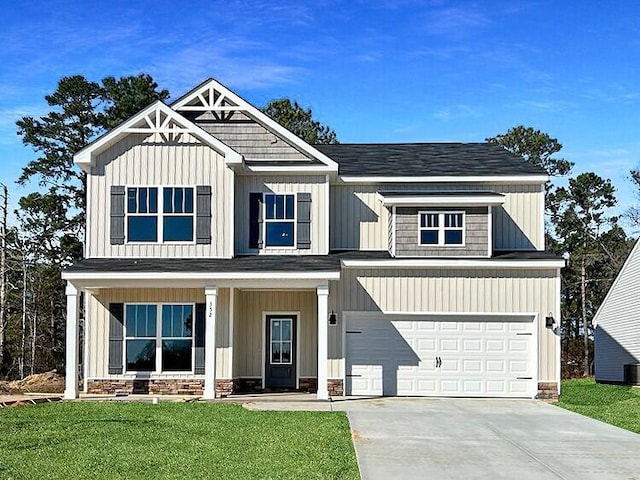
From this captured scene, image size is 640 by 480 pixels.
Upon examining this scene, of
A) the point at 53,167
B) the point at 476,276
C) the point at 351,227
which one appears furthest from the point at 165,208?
the point at 53,167

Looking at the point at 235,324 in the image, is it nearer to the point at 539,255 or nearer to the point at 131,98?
the point at 539,255

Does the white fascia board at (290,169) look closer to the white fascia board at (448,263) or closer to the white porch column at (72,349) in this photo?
the white fascia board at (448,263)

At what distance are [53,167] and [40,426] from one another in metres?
23.5

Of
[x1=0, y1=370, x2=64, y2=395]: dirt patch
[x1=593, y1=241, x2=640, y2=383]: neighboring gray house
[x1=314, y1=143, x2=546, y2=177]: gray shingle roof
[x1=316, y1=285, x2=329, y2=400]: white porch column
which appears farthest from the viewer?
[x1=593, y1=241, x2=640, y2=383]: neighboring gray house

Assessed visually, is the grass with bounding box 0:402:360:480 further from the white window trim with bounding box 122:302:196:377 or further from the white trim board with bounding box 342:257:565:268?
the white trim board with bounding box 342:257:565:268

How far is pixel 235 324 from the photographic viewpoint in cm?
2177

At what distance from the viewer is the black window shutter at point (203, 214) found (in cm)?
2109

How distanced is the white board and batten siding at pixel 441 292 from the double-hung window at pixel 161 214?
13.4ft

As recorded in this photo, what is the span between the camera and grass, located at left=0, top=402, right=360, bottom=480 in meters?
10.3

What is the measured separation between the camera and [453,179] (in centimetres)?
2264

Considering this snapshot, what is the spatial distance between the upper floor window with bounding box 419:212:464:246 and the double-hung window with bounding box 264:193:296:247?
3370mm

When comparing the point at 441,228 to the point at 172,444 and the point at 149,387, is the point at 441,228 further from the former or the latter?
the point at 172,444

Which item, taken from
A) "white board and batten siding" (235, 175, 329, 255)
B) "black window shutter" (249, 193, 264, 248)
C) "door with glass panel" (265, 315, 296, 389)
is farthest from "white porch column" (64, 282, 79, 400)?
"door with glass panel" (265, 315, 296, 389)

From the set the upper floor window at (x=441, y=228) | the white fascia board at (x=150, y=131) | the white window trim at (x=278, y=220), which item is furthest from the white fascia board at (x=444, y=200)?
the white fascia board at (x=150, y=131)
